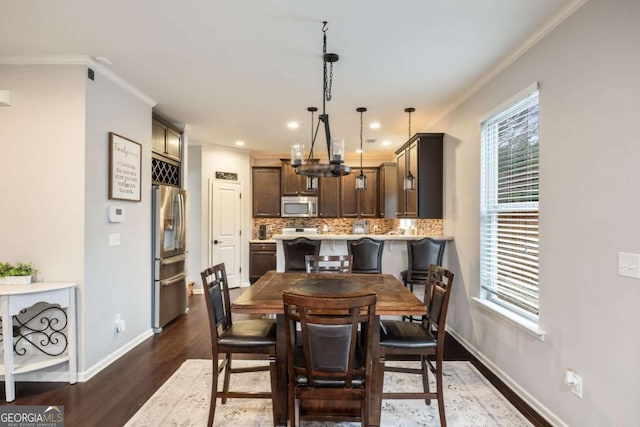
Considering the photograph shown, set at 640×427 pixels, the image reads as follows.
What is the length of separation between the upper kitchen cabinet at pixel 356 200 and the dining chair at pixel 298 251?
9.69ft

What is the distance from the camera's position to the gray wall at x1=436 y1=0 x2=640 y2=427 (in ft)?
5.57

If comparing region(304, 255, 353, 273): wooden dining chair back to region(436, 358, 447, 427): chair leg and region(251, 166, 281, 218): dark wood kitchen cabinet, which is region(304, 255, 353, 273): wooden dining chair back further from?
region(251, 166, 281, 218): dark wood kitchen cabinet

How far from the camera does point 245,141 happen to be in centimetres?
594

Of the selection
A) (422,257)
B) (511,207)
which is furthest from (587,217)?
(422,257)

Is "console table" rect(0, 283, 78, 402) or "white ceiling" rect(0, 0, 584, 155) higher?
"white ceiling" rect(0, 0, 584, 155)

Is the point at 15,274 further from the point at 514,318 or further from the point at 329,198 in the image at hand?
the point at 329,198

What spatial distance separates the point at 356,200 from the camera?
6996 millimetres

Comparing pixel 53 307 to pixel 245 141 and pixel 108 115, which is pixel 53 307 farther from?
pixel 245 141

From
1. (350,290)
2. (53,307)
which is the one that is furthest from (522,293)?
(53,307)

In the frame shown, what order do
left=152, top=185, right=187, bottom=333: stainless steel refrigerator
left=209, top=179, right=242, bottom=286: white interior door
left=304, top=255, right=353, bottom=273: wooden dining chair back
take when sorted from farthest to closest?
1. left=209, top=179, right=242, bottom=286: white interior door
2. left=152, top=185, right=187, bottom=333: stainless steel refrigerator
3. left=304, top=255, right=353, bottom=273: wooden dining chair back

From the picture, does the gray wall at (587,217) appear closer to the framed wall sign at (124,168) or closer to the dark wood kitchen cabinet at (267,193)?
the framed wall sign at (124,168)

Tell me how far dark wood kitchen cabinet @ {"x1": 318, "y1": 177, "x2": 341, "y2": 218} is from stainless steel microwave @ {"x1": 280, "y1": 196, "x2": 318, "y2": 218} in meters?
0.24

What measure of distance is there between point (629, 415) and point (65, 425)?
3.33 m

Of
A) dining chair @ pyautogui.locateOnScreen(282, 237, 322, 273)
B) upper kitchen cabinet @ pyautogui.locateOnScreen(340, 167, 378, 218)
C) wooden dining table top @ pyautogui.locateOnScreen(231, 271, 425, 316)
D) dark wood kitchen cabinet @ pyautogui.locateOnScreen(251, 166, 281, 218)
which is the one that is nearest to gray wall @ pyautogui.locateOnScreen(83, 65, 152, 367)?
wooden dining table top @ pyautogui.locateOnScreen(231, 271, 425, 316)
